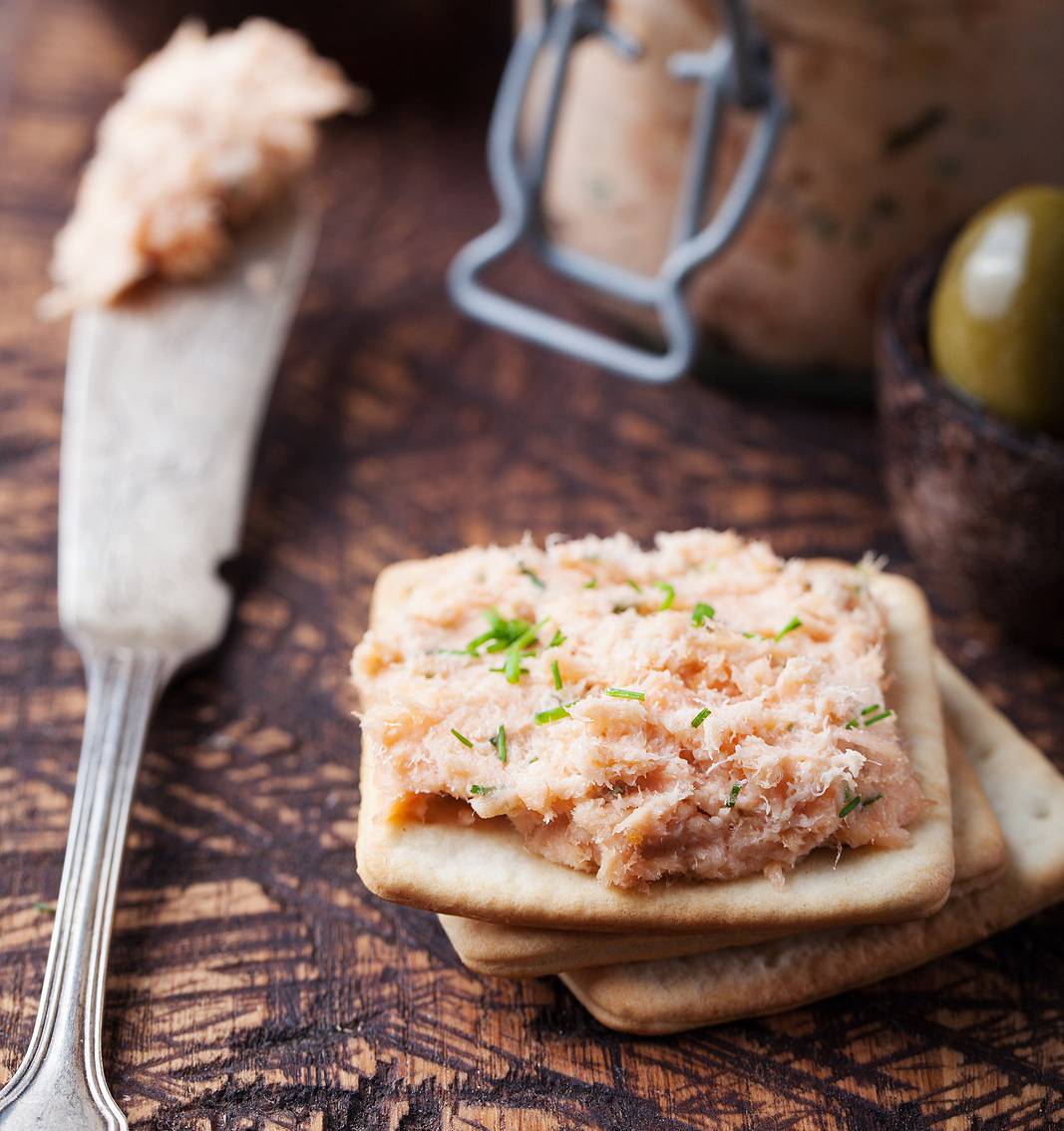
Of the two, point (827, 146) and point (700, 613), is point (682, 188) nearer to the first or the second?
point (827, 146)

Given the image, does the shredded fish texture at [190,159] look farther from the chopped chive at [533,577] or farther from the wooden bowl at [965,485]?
the wooden bowl at [965,485]

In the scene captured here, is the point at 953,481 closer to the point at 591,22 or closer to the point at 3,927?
the point at 591,22

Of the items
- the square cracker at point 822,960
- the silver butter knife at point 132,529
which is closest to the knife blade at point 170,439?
the silver butter knife at point 132,529

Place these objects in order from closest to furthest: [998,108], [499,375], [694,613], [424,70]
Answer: [694,613] < [998,108] < [499,375] < [424,70]

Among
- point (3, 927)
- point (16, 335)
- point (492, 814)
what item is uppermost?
point (492, 814)

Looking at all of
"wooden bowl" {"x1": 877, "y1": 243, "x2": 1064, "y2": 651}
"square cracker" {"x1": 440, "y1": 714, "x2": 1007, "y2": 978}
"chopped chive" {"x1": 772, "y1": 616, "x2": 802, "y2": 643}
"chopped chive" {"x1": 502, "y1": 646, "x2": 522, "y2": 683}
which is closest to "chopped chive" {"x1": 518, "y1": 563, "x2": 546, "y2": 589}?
"chopped chive" {"x1": 502, "y1": 646, "x2": 522, "y2": 683}

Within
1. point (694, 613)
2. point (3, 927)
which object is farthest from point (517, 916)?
point (3, 927)

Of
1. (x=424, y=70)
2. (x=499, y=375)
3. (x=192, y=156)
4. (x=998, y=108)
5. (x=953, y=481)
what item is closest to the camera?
(x=953, y=481)
